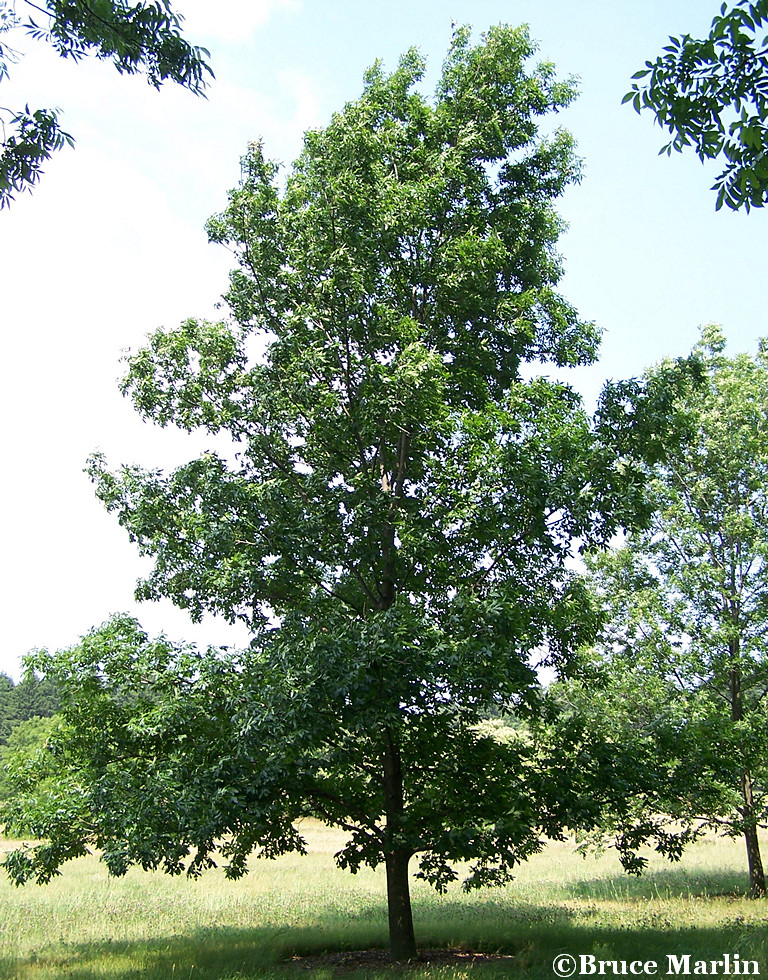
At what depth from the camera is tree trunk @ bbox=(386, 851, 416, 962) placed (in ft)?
42.8

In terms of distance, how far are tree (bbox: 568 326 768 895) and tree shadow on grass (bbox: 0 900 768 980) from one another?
4.83m

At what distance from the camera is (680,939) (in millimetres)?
13727

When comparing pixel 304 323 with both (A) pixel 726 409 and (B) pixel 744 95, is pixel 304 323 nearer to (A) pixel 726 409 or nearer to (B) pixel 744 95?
(B) pixel 744 95

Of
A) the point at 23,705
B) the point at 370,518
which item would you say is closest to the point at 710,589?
the point at 370,518

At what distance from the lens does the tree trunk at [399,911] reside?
13.0m

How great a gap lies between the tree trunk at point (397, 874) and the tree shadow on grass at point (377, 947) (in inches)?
27.2

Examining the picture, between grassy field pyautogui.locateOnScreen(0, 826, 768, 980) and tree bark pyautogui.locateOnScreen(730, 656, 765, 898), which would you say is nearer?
grassy field pyautogui.locateOnScreen(0, 826, 768, 980)

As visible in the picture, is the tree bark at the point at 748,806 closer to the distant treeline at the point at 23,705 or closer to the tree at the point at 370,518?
the tree at the point at 370,518

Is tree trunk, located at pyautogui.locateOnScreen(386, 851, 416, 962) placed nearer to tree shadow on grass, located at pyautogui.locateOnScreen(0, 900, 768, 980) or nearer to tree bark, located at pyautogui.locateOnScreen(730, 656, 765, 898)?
tree shadow on grass, located at pyautogui.locateOnScreen(0, 900, 768, 980)

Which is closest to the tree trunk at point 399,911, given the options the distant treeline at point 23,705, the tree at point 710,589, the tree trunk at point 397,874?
the tree trunk at point 397,874

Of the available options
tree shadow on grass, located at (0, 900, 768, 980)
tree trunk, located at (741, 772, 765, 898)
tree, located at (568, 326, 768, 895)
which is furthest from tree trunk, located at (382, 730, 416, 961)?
tree trunk, located at (741, 772, 765, 898)

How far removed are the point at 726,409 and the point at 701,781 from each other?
1311 cm

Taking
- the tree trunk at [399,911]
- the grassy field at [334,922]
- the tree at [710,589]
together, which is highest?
the tree at [710,589]

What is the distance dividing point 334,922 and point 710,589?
13.3 m
